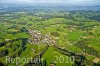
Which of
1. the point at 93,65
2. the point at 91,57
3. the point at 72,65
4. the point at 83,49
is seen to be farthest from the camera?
the point at 83,49

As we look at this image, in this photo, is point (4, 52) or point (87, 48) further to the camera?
point (87, 48)

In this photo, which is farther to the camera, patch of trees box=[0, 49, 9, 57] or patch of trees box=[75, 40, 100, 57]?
patch of trees box=[75, 40, 100, 57]

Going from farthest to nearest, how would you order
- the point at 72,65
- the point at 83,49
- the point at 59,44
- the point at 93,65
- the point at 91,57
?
the point at 59,44, the point at 83,49, the point at 91,57, the point at 93,65, the point at 72,65

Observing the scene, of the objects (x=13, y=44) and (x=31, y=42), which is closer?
(x=13, y=44)

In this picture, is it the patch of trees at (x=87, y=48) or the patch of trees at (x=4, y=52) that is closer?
the patch of trees at (x=4, y=52)

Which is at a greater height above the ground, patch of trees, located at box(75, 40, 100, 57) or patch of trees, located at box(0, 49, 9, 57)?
patch of trees, located at box(0, 49, 9, 57)

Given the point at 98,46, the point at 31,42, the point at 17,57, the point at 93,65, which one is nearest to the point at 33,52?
the point at 17,57

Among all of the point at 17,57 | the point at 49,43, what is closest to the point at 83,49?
the point at 49,43

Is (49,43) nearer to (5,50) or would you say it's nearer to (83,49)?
(83,49)

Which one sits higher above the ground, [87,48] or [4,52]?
[4,52]

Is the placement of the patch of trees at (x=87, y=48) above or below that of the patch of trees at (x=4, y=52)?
below
